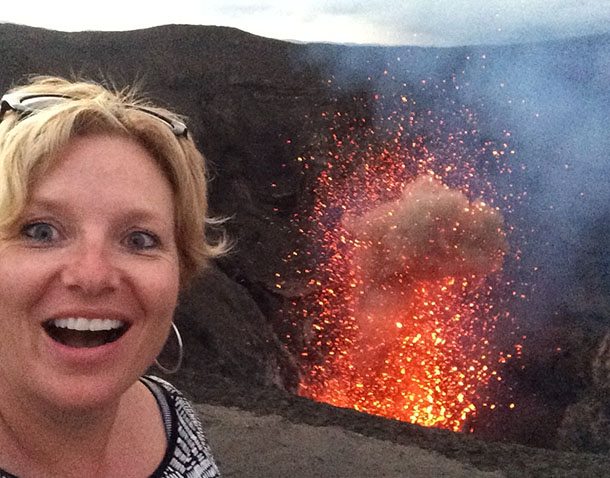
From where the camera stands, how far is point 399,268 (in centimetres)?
1034

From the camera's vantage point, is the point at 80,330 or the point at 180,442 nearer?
the point at 80,330

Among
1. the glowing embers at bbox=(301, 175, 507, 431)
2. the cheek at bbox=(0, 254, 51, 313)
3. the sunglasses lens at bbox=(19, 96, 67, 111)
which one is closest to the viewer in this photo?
the cheek at bbox=(0, 254, 51, 313)

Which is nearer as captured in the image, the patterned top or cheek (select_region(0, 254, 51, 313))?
cheek (select_region(0, 254, 51, 313))

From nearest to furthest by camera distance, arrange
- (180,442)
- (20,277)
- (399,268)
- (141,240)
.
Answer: (20,277)
(141,240)
(180,442)
(399,268)

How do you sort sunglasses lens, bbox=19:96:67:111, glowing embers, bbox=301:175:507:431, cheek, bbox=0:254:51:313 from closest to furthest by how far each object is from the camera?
1. cheek, bbox=0:254:51:313
2. sunglasses lens, bbox=19:96:67:111
3. glowing embers, bbox=301:175:507:431

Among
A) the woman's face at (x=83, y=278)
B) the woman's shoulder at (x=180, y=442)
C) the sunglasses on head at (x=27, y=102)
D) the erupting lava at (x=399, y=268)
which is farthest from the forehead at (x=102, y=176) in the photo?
the erupting lava at (x=399, y=268)

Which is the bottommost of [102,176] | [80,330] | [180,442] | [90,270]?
[180,442]

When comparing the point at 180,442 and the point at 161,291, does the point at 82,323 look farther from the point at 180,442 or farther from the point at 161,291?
the point at 180,442

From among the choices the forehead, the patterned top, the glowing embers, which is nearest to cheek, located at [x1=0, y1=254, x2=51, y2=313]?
the forehead

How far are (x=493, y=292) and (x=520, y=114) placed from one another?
273 centimetres

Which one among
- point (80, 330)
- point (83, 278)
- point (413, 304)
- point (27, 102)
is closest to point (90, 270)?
point (83, 278)

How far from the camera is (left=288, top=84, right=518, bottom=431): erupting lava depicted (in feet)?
31.8

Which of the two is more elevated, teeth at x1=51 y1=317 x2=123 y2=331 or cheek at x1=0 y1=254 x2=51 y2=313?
cheek at x1=0 y1=254 x2=51 y2=313

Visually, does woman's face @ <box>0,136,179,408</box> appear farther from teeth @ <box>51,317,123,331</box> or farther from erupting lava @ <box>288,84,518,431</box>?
erupting lava @ <box>288,84,518,431</box>
